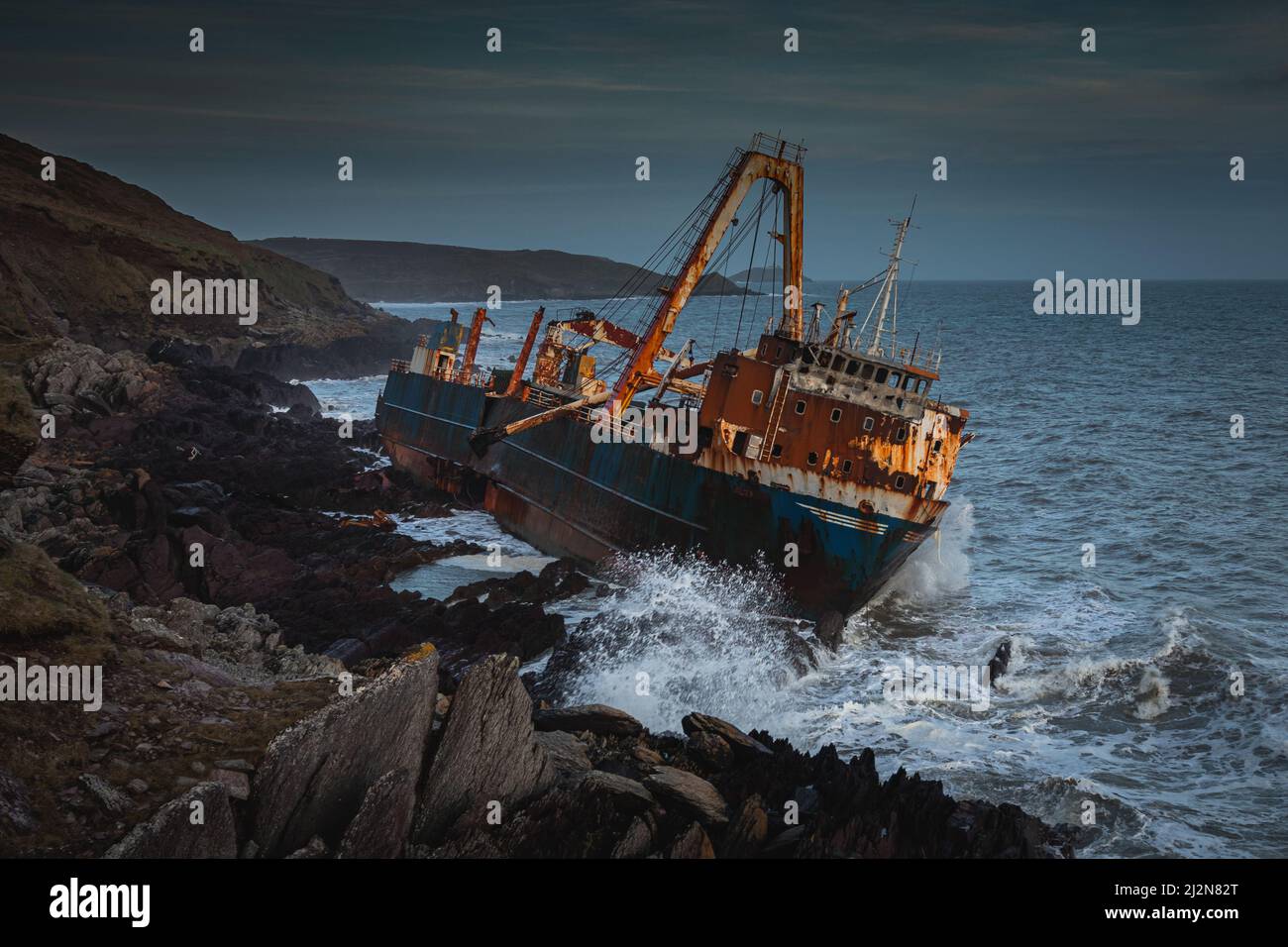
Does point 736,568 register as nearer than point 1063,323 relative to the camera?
Yes

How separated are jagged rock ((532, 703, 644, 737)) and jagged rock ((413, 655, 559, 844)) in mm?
2465

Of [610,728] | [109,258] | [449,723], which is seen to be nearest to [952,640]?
[610,728]

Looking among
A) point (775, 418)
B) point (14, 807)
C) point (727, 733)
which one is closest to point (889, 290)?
point (775, 418)

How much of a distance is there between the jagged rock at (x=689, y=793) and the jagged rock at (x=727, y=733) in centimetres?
184

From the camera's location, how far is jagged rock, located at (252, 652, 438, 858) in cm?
991

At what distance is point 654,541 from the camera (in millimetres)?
26219

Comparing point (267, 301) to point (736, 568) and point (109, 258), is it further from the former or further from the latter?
point (736, 568)

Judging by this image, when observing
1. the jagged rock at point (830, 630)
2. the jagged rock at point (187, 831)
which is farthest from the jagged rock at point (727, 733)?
A: the jagged rock at point (830, 630)

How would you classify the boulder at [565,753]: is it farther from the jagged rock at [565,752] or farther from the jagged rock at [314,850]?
the jagged rock at [314,850]

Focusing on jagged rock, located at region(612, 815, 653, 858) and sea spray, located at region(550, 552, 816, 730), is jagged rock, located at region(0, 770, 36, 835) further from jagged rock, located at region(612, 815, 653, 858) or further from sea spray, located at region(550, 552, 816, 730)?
sea spray, located at region(550, 552, 816, 730)

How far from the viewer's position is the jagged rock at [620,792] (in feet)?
37.9

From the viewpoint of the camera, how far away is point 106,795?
9.45 m

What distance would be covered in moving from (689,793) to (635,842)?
4.70 feet

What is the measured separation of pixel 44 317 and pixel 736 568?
4136 cm
